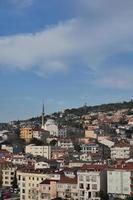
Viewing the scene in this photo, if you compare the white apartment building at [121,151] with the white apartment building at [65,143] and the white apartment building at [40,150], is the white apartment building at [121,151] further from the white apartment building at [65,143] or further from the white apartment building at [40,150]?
the white apartment building at [65,143]

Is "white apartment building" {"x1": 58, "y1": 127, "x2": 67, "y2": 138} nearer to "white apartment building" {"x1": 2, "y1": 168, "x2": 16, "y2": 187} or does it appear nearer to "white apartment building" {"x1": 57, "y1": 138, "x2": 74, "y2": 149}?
"white apartment building" {"x1": 57, "y1": 138, "x2": 74, "y2": 149}

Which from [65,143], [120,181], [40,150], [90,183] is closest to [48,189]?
[90,183]

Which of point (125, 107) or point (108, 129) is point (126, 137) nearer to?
point (108, 129)

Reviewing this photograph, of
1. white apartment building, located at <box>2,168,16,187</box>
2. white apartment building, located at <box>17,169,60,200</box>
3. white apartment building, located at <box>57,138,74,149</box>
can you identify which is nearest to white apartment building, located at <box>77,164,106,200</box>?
white apartment building, located at <box>17,169,60,200</box>

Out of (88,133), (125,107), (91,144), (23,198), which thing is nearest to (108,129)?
(88,133)

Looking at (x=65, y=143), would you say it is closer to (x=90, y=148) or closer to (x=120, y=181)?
(x=90, y=148)
